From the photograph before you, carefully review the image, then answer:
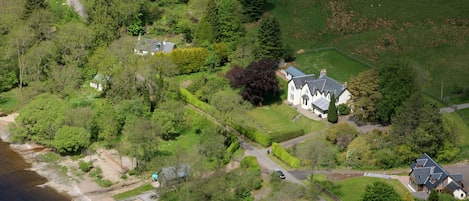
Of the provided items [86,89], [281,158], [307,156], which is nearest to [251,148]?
[281,158]

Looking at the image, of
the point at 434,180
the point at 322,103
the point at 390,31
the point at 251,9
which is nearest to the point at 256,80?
the point at 322,103

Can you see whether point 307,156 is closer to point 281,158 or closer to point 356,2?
point 281,158

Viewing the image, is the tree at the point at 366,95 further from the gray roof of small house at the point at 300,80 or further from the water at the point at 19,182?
the water at the point at 19,182

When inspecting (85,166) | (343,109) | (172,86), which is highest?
(343,109)

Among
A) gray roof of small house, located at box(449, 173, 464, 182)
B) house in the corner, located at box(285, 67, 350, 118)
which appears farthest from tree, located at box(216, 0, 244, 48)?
gray roof of small house, located at box(449, 173, 464, 182)

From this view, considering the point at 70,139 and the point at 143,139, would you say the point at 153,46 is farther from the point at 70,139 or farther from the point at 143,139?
the point at 143,139

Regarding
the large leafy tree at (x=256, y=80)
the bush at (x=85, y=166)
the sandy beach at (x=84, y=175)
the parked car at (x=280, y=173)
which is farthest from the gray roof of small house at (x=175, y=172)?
the large leafy tree at (x=256, y=80)
